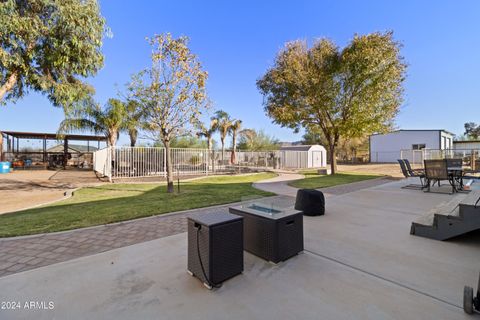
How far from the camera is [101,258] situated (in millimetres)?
2793

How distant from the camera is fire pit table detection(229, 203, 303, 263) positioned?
8.47ft

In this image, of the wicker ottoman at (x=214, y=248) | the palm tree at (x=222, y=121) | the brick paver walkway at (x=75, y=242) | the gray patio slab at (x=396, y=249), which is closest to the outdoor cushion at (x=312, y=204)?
the gray patio slab at (x=396, y=249)

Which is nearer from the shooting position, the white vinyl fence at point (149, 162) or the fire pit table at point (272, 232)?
the fire pit table at point (272, 232)

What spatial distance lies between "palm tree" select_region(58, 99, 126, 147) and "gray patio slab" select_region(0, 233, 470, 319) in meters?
16.1

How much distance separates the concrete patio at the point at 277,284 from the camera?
71.0 inches

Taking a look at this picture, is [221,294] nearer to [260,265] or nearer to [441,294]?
[260,265]

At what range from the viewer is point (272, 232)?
2.59 metres

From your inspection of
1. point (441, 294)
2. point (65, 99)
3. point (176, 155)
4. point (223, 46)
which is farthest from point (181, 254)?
point (223, 46)

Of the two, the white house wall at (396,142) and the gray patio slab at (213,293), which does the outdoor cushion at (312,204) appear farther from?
the white house wall at (396,142)

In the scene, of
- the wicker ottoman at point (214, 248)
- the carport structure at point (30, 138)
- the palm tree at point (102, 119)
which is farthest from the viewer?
the carport structure at point (30, 138)

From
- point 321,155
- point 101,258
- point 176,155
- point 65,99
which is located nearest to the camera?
point 101,258

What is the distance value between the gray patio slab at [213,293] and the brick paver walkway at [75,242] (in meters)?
0.36

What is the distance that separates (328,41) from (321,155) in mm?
15476

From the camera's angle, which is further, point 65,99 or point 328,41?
point 328,41
